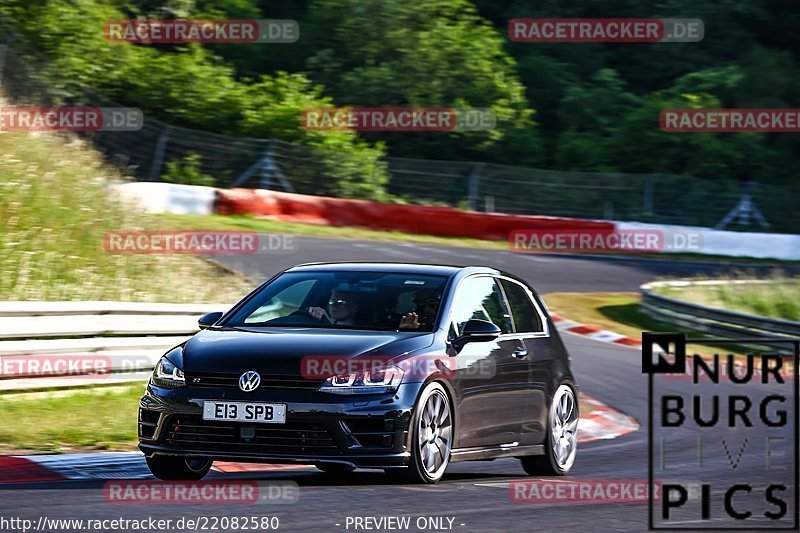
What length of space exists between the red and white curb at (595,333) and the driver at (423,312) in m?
11.5

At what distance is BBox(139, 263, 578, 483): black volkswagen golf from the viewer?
7.49m

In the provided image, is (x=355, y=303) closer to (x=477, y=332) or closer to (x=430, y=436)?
(x=477, y=332)

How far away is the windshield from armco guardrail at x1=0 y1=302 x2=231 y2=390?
103 inches

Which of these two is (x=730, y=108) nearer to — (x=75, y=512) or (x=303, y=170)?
(x=303, y=170)

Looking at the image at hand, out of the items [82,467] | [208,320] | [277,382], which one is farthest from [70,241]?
[277,382]

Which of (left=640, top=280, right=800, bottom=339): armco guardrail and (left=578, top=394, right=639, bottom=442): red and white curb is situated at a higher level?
(left=578, top=394, right=639, bottom=442): red and white curb

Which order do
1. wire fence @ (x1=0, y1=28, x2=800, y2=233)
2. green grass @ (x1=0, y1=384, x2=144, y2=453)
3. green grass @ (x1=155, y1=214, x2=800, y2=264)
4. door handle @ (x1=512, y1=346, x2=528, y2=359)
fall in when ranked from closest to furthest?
door handle @ (x1=512, y1=346, x2=528, y2=359)
green grass @ (x1=0, y1=384, x2=144, y2=453)
green grass @ (x1=155, y1=214, x2=800, y2=264)
wire fence @ (x1=0, y1=28, x2=800, y2=233)

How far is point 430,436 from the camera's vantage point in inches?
309

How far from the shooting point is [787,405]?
15.6 metres

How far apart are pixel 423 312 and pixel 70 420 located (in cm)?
315

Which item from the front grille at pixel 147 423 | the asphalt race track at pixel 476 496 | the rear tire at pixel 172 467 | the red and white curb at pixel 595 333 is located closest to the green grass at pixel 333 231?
the red and white curb at pixel 595 333

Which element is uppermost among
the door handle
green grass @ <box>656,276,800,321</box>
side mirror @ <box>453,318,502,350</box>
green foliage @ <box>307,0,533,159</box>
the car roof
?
green foliage @ <box>307,0,533,159</box>

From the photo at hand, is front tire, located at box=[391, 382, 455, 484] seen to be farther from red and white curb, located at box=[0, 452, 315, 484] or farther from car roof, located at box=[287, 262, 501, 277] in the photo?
red and white curb, located at box=[0, 452, 315, 484]

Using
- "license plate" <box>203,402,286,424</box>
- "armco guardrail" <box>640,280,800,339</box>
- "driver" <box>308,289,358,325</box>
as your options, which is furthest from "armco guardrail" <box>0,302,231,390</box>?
"armco guardrail" <box>640,280,800,339</box>
